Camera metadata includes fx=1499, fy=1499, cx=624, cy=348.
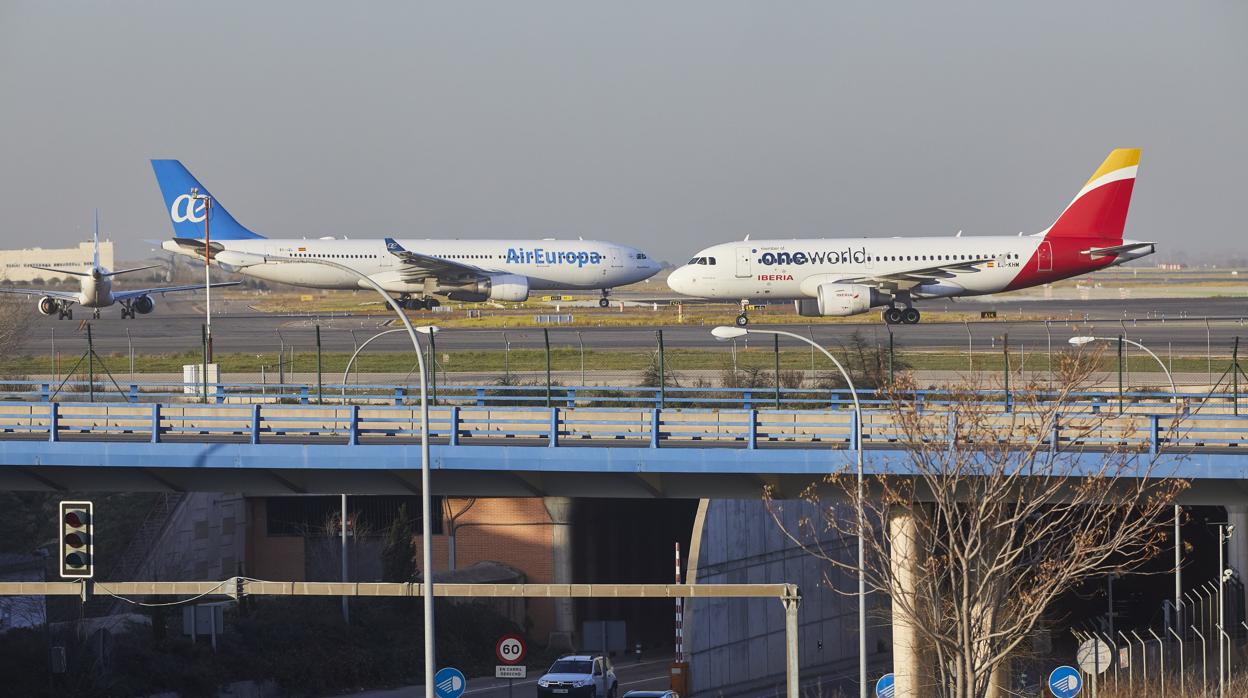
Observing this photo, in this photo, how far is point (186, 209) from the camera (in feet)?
268

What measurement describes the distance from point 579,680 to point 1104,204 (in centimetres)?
4345

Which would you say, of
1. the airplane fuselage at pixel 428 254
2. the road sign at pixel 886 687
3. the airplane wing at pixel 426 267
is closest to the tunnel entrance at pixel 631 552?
the road sign at pixel 886 687

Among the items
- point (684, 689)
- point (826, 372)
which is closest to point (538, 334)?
point (826, 372)

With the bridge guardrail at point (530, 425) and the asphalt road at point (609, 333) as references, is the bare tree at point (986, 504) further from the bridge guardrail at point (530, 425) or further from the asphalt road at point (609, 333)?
the asphalt road at point (609, 333)

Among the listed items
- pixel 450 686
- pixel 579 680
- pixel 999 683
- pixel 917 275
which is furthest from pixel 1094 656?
pixel 917 275

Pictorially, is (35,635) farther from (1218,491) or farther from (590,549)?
(1218,491)

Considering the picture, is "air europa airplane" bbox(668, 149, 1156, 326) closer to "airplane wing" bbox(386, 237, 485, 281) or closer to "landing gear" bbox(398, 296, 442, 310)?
"airplane wing" bbox(386, 237, 485, 281)

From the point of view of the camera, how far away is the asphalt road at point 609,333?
2406 inches

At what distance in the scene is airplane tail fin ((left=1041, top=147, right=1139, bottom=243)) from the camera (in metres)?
66.2

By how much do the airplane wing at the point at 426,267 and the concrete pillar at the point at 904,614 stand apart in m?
52.1

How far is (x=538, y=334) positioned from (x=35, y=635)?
36.4 meters

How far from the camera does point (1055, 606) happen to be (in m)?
42.2

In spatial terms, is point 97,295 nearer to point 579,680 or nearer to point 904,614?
point 579,680

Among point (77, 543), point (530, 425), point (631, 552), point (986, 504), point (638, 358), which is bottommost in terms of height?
point (631, 552)
